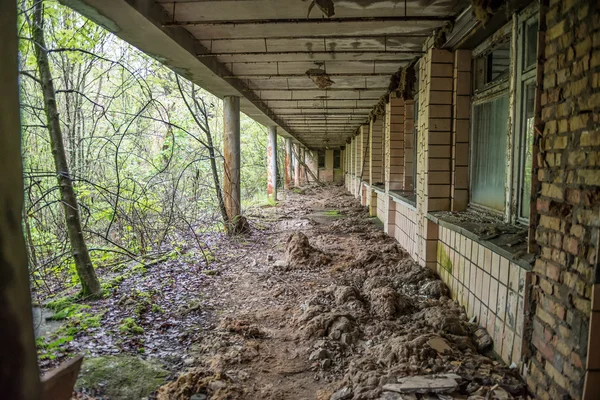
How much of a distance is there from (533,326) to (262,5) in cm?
347

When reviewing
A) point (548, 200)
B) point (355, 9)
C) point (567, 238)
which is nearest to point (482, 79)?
point (355, 9)

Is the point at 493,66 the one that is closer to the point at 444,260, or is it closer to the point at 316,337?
the point at 444,260

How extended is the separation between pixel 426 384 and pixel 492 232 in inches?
54.6

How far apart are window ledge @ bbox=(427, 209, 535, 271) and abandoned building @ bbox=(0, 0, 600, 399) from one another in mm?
16

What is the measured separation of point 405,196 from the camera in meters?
6.26

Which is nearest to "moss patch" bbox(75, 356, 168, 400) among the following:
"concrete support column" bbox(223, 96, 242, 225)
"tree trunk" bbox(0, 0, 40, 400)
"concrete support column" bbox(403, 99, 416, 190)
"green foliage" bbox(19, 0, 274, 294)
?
"green foliage" bbox(19, 0, 274, 294)

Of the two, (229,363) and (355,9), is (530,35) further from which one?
(229,363)

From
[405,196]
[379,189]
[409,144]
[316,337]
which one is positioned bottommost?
[316,337]

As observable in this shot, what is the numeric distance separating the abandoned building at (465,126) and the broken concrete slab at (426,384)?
467 mm

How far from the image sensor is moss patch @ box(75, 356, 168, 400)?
2551 mm

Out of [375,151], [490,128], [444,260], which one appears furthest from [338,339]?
[375,151]

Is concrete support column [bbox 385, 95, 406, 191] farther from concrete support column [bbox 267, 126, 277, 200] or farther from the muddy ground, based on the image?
concrete support column [bbox 267, 126, 277, 200]

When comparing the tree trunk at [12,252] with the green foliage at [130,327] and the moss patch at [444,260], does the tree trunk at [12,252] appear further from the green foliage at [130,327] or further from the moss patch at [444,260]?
the moss patch at [444,260]

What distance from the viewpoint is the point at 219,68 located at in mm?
5910
